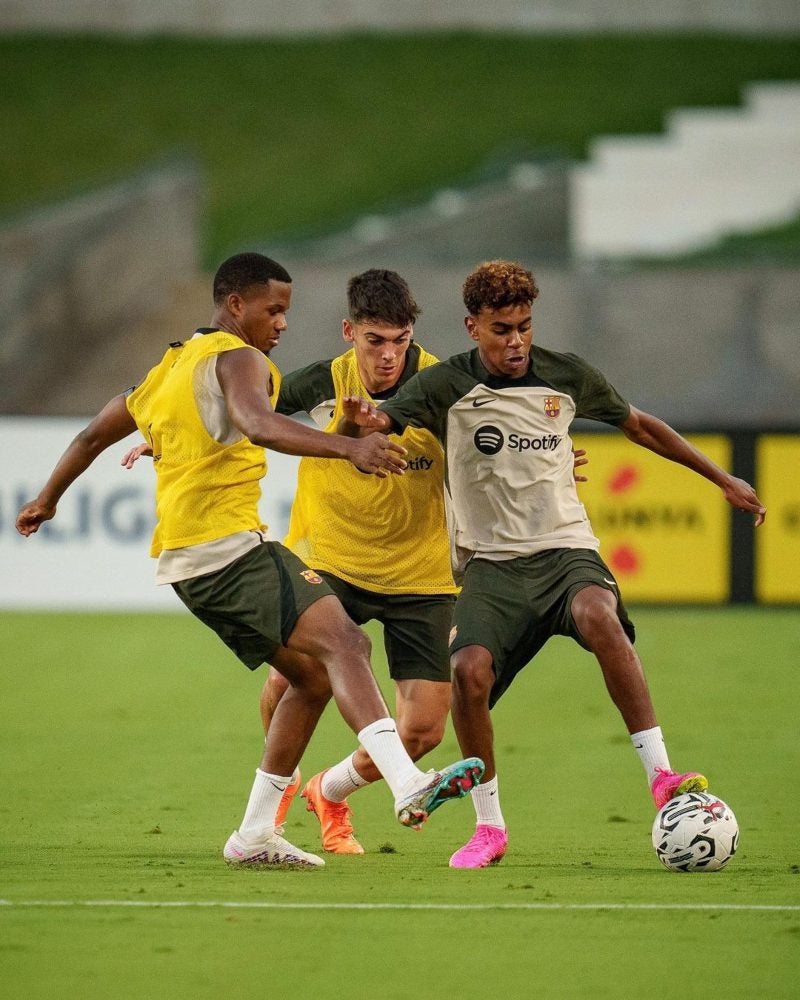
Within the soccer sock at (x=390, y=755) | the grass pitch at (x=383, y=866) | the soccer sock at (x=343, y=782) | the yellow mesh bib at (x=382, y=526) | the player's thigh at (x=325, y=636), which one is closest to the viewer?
the grass pitch at (x=383, y=866)

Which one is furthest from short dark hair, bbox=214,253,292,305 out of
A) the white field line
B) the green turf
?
the green turf

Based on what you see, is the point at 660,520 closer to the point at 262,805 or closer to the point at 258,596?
the point at 262,805

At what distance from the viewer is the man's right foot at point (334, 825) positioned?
6.97 metres

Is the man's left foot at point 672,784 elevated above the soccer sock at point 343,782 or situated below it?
above

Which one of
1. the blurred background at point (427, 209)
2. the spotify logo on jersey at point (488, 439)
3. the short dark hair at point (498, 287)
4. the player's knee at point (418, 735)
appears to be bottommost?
the player's knee at point (418, 735)

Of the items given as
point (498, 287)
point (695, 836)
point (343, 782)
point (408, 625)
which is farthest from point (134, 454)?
point (695, 836)

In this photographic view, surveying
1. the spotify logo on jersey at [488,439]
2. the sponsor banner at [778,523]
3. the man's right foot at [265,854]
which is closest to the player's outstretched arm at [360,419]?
the spotify logo on jersey at [488,439]

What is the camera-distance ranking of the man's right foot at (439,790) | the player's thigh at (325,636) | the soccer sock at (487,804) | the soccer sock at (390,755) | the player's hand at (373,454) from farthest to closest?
the soccer sock at (487,804) → the player's thigh at (325,636) → the player's hand at (373,454) → the soccer sock at (390,755) → the man's right foot at (439,790)

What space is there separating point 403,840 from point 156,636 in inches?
303

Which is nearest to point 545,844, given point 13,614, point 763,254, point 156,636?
point 156,636

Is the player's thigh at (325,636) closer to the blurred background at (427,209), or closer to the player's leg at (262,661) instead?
the player's leg at (262,661)

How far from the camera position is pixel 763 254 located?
69.3 ft

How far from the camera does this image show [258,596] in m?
6.22

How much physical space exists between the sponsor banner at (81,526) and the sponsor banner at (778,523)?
409 centimetres
